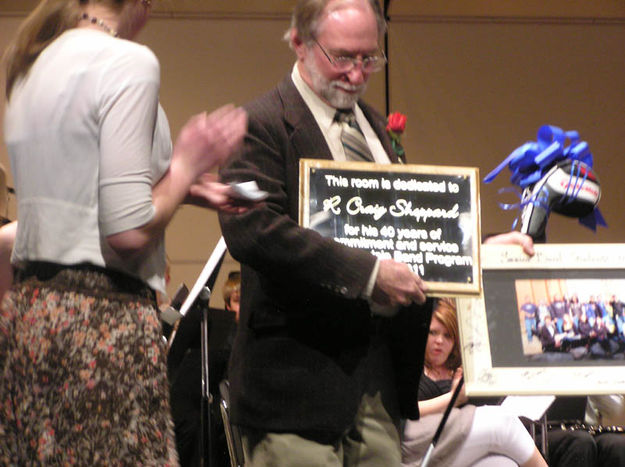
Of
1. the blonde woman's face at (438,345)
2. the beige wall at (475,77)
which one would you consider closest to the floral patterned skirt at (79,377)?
the blonde woman's face at (438,345)

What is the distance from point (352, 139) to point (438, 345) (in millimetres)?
1617

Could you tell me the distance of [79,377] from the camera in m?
1.21

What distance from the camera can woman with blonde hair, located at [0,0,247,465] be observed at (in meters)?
1.21

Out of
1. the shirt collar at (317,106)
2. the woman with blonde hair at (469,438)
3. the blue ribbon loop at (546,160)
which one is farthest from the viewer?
the woman with blonde hair at (469,438)

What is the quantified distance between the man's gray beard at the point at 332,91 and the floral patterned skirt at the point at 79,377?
984 mm

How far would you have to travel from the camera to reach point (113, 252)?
4.17ft

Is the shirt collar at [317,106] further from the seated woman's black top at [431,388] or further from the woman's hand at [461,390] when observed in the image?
the seated woman's black top at [431,388]

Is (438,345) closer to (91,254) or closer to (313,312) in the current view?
(313,312)

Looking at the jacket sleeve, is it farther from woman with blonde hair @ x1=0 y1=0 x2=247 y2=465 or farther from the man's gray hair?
woman with blonde hair @ x1=0 y1=0 x2=247 y2=465

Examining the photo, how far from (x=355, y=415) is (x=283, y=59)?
441 cm

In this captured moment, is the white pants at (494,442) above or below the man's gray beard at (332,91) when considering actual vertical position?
below

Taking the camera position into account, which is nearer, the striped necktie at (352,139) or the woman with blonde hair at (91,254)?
the woman with blonde hair at (91,254)

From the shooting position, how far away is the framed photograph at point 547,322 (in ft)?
7.09

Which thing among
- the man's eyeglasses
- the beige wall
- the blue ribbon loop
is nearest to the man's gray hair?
the man's eyeglasses
